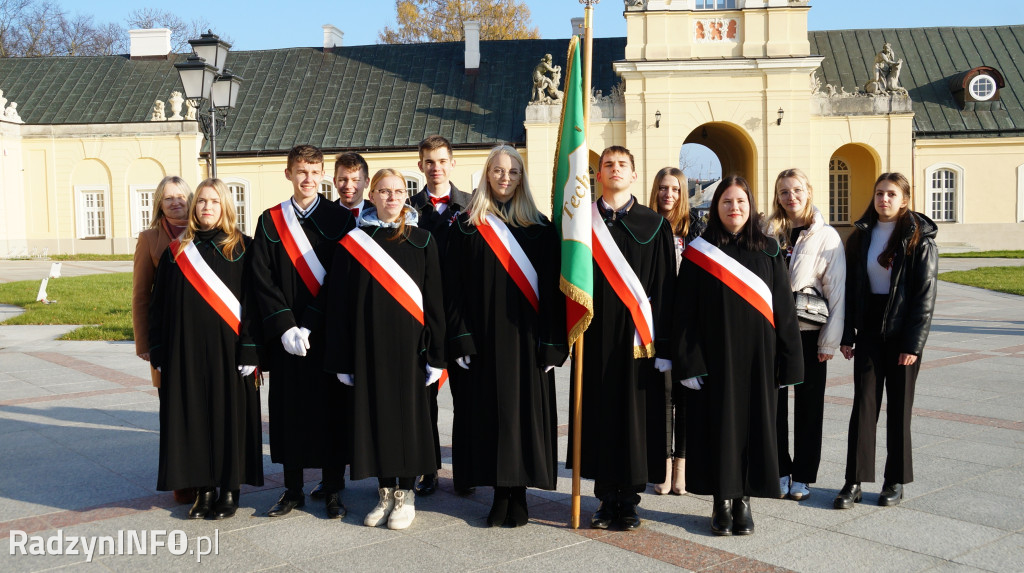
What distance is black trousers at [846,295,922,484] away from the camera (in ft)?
17.8

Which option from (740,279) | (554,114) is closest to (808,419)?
(740,279)

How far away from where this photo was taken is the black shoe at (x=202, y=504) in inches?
209

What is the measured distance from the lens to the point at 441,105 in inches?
1257

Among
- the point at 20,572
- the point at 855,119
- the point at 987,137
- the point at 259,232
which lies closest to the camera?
the point at 20,572

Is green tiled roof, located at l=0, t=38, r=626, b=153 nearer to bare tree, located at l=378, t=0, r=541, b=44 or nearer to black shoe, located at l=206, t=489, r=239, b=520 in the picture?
→ bare tree, located at l=378, t=0, r=541, b=44

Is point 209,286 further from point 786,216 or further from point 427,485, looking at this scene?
point 786,216

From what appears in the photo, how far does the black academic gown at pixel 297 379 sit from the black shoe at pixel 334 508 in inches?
7.8

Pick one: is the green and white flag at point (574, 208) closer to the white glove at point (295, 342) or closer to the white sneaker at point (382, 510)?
the white sneaker at point (382, 510)

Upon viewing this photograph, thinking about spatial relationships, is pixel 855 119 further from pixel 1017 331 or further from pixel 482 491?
pixel 482 491

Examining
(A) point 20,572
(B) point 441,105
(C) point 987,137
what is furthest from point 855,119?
(A) point 20,572

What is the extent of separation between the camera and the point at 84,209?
33438 millimetres

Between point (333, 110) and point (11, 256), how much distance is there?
503 inches

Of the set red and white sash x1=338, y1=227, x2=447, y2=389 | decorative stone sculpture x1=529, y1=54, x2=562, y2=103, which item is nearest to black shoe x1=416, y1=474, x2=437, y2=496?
red and white sash x1=338, y1=227, x2=447, y2=389

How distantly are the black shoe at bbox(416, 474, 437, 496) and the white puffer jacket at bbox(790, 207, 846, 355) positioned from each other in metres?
2.49
